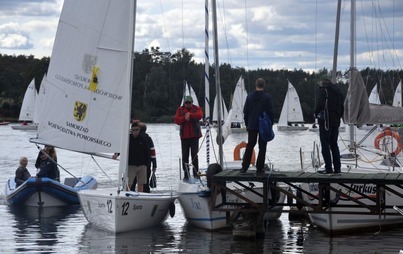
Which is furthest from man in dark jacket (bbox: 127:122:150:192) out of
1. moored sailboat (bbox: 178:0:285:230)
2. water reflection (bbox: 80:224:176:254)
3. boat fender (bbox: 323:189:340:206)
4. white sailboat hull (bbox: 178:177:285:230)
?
boat fender (bbox: 323:189:340:206)

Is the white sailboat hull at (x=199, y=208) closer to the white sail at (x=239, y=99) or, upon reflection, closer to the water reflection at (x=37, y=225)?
the water reflection at (x=37, y=225)

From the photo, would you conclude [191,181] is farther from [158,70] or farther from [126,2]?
[158,70]

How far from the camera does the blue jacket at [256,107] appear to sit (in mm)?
18297

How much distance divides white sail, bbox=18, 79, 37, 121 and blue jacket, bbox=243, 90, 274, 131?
74.2 metres

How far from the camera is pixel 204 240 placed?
62.3 ft

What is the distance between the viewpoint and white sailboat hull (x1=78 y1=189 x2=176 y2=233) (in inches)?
749

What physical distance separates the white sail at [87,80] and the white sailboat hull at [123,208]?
1141 mm

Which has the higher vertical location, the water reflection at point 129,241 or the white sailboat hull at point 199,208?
the white sailboat hull at point 199,208

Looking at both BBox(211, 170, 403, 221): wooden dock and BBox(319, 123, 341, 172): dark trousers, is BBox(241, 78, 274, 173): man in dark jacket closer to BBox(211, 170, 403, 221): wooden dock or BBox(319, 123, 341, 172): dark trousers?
BBox(211, 170, 403, 221): wooden dock

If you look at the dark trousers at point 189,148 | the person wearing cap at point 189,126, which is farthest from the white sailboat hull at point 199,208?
the person wearing cap at point 189,126

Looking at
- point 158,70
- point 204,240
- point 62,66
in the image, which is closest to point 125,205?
point 204,240

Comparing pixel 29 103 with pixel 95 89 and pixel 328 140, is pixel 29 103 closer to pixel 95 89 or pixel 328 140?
pixel 95 89

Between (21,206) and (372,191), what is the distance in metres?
10.2

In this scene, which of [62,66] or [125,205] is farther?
[62,66]
